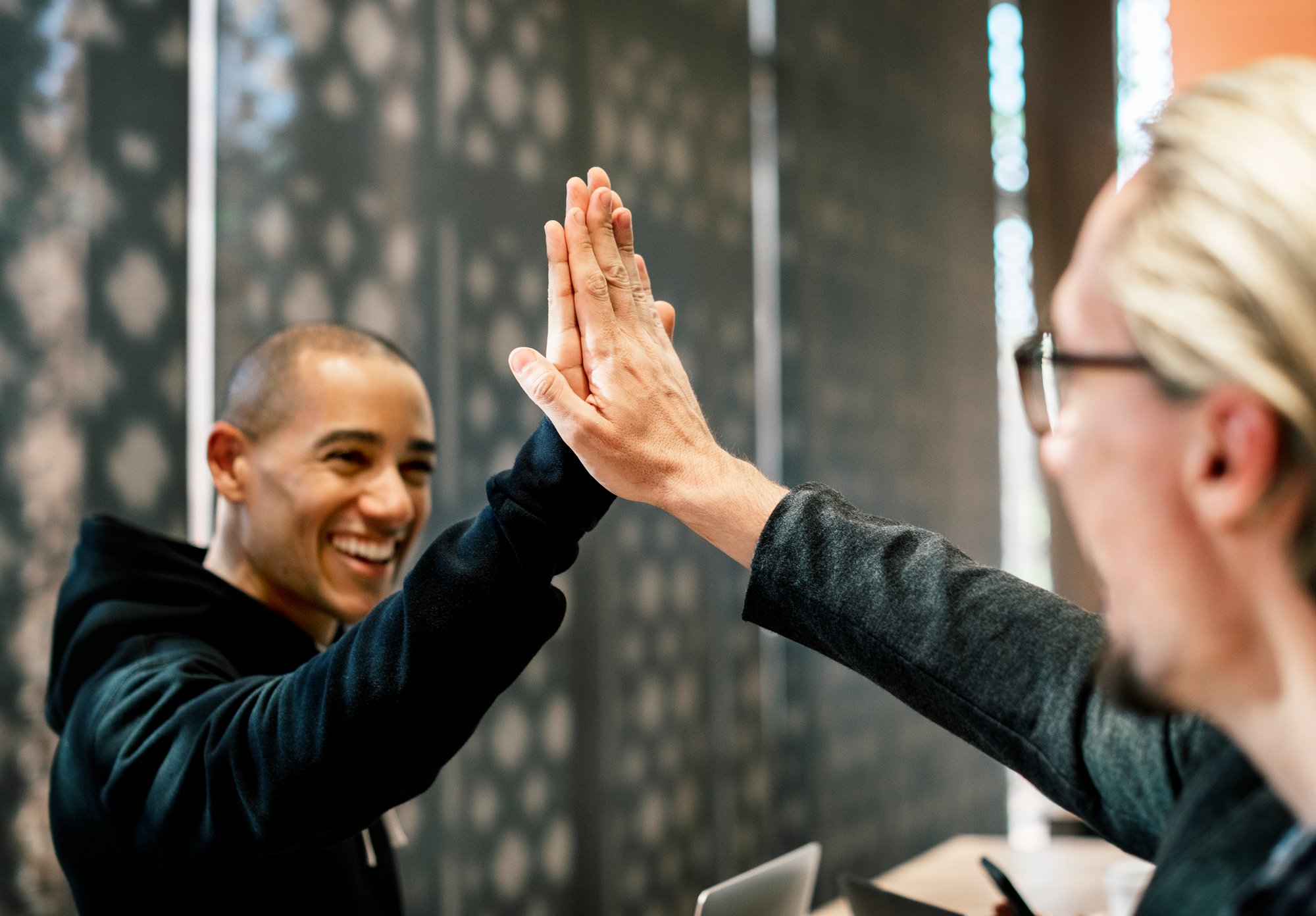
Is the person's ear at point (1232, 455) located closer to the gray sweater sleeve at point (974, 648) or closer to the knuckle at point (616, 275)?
the gray sweater sleeve at point (974, 648)

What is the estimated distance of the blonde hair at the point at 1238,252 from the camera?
0.65 meters

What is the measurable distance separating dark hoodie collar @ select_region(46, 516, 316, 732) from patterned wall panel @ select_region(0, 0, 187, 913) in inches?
20.0

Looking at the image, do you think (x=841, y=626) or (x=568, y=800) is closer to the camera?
(x=841, y=626)

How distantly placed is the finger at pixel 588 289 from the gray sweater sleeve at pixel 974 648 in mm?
262

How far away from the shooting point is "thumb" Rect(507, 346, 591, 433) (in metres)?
1.18

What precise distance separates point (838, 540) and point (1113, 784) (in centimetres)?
34

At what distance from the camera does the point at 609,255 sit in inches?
50.3

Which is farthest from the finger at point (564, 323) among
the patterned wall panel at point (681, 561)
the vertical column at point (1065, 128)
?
the vertical column at point (1065, 128)

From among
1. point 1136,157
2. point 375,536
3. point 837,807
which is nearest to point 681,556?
point 837,807

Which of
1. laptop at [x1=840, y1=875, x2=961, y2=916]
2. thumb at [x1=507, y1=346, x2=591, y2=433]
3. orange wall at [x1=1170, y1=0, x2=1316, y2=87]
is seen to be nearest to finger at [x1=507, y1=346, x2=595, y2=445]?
thumb at [x1=507, y1=346, x2=591, y2=433]

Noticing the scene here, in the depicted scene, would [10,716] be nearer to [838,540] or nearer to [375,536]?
[375,536]

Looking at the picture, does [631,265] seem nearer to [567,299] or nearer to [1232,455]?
Result: [567,299]

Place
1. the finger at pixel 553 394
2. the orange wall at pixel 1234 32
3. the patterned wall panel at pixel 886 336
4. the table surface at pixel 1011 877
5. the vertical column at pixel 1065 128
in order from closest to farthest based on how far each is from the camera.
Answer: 1. the finger at pixel 553 394
2. the table surface at pixel 1011 877
3. the orange wall at pixel 1234 32
4. the patterned wall panel at pixel 886 336
5. the vertical column at pixel 1065 128

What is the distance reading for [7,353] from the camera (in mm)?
1944
